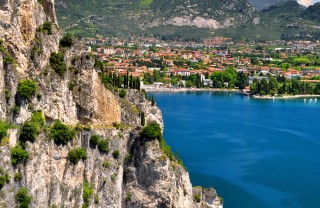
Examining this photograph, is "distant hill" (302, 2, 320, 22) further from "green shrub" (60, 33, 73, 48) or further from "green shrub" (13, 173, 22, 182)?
"green shrub" (13, 173, 22, 182)

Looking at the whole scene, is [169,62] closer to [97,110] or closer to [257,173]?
[257,173]

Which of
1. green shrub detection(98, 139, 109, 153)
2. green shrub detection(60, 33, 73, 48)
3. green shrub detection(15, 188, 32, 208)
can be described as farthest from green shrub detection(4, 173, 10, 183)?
green shrub detection(60, 33, 73, 48)

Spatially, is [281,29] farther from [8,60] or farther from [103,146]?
[8,60]

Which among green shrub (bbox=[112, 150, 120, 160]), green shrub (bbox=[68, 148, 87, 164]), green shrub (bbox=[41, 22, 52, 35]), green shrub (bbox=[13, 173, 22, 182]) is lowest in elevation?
green shrub (bbox=[112, 150, 120, 160])

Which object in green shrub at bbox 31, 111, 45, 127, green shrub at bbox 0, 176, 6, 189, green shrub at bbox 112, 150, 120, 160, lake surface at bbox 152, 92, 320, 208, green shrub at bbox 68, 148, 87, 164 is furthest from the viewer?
lake surface at bbox 152, 92, 320, 208

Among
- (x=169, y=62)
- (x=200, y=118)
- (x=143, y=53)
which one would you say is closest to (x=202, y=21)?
(x=143, y=53)

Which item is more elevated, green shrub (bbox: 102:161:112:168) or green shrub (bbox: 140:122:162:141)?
green shrub (bbox: 140:122:162:141)

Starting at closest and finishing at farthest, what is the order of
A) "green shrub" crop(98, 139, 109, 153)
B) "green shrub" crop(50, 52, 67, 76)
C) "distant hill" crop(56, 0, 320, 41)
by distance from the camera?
"green shrub" crop(50, 52, 67, 76) < "green shrub" crop(98, 139, 109, 153) < "distant hill" crop(56, 0, 320, 41)
